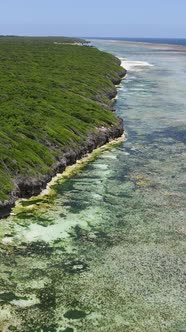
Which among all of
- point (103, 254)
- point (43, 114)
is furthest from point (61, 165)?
point (103, 254)

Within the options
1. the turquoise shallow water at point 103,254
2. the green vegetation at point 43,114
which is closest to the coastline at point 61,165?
the green vegetation at point 43,114

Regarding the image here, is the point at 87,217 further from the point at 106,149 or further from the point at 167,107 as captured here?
the point at 167,107

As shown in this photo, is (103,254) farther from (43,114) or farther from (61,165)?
(43,114)

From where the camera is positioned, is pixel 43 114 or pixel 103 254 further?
pixel 43 114

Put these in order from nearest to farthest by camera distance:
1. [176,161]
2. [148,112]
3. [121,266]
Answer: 1. [121,266]
2. [176,161]
3. [148,112]

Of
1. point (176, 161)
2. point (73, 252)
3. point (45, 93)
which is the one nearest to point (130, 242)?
point (73, 252)

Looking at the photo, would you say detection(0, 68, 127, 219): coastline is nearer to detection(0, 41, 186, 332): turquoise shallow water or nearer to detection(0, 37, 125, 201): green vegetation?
detection(0, 37, 125, 201): green vegetation

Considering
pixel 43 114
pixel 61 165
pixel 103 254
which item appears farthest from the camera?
pixel 43 114

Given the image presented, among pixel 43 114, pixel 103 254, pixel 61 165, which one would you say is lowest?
pixel 103 254
